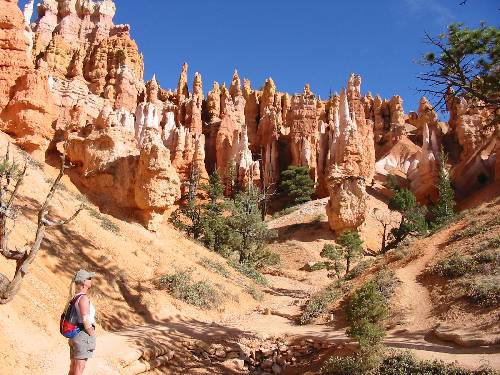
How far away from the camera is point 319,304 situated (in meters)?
18.5

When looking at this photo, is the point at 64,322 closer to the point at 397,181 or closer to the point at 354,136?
the point at 354,136

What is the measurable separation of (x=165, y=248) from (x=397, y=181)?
38.3 metres

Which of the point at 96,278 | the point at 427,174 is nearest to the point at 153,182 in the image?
the point at 96,278

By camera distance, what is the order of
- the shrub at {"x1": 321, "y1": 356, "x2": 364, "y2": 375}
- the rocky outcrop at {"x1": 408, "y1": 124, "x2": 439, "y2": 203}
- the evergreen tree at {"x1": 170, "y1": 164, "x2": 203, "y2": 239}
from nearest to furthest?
the shrub at {"x1": 321, "y1": 356, "x2": 364, "y2": 375} < the evergreen tree at {"x1": 170, "y1": 164, "x2": 203, "y2": 239} < the rocky outcrop at {"x1": 408, "y1": 124, "x2": 439, "y2": 203}

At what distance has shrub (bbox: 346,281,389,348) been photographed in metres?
10.9

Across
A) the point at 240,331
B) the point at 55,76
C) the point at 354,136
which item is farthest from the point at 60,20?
the point at 240,331

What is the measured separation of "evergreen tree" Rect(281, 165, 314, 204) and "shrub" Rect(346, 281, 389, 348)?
3730cm

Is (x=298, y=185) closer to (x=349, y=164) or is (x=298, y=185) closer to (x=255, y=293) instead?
(x=349, y=164)

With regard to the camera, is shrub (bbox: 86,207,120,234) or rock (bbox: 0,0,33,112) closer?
shrub (bbox: 86,207,120,234)

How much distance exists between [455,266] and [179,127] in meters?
42.9

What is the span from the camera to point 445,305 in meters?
14.4

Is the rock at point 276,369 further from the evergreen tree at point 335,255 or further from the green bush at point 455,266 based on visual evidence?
the evergreen tree at point 335,255

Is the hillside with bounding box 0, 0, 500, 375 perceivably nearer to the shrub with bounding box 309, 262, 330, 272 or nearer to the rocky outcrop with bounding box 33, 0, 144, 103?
the shrub with bounding box 309, 262, 330, 272

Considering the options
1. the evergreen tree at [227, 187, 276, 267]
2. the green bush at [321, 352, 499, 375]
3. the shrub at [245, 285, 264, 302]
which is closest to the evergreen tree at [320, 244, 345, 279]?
the evergreen tree at [227, 187, 276, 267]
